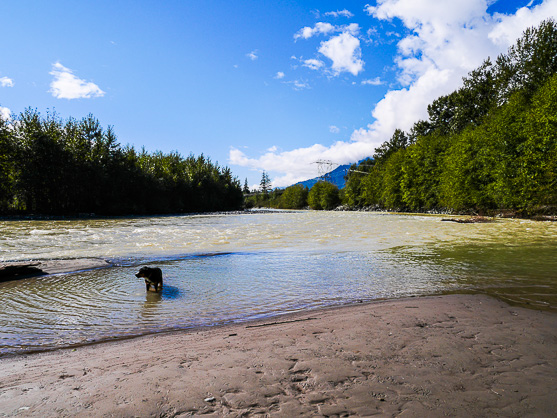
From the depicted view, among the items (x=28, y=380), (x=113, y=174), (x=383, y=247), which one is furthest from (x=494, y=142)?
(x=113, y=174)

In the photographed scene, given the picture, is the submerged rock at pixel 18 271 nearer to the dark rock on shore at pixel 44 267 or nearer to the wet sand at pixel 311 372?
the dark rock on shore at pixel 44 267

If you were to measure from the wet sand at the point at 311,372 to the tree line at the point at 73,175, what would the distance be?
3953 centimetres

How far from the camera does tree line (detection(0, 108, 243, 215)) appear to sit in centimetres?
3406

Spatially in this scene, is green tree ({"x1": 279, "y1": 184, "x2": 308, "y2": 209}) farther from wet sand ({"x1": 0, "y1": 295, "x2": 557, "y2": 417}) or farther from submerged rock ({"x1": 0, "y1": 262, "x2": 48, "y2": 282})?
wet sand ({"x1": 0, "y1": 295, "x2": 557, "y2": 417})

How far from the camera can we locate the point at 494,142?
110ft

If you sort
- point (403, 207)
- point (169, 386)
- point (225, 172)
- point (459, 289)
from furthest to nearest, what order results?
point (225, 172)
point (403, 207)
point (459, 289)
point (169, 386)

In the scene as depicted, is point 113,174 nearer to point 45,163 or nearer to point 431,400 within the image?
point 45,163

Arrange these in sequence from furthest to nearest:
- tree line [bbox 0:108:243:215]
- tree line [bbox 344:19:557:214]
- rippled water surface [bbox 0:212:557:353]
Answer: tree line [bbox 0:108:243:215]
tree line [bbox 344:19:557:214]
rippled water surface [bbox 0:212:557:353]

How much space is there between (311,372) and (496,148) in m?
39.5

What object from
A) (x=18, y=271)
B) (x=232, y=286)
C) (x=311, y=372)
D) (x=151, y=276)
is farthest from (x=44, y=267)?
(x=311, y=372)

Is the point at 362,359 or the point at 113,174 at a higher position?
the point at 113,174

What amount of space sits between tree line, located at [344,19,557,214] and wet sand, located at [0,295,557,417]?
30099mm

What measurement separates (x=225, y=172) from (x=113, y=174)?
4849 cm

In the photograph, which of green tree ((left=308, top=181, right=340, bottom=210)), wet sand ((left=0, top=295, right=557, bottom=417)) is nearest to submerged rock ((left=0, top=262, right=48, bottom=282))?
wet sand ((left=0, top=295, right=557, bottom=417))
